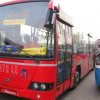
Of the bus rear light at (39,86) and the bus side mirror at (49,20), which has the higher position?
the bus side mirror at (49,20)

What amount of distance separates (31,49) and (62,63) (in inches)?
55.4

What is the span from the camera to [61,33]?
22.8ft

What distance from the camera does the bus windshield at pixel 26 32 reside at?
19.8ft

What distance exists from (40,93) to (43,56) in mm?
944

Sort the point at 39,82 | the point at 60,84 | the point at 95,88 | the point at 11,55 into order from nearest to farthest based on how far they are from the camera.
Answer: the point at 39,82 < the point at 11,55 < the point at 60,84 < the point at 95,88

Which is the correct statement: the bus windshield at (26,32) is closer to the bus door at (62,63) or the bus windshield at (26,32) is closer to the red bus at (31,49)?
the red bus at (31,49)

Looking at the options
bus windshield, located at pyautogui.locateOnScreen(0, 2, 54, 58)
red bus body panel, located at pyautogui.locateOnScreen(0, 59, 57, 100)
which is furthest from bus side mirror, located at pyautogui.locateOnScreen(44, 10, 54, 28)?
red bus body panel, located at pyautogui.locateOnScreen(0, 59, 57, 100)

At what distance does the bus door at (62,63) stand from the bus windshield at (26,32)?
0.66 m

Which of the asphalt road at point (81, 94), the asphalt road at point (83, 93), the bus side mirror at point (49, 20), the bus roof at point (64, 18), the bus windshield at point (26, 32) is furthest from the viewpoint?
the asphalt road at point (83, 93)

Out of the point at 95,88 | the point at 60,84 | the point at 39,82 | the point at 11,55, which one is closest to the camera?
the point at 39,82

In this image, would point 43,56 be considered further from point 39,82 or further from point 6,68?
point 6,68

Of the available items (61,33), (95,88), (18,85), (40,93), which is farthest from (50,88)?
(95,88)

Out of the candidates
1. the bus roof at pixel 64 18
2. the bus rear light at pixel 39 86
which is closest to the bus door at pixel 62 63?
the bus roof at pixel 64 18

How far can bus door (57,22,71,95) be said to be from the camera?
6.70m
